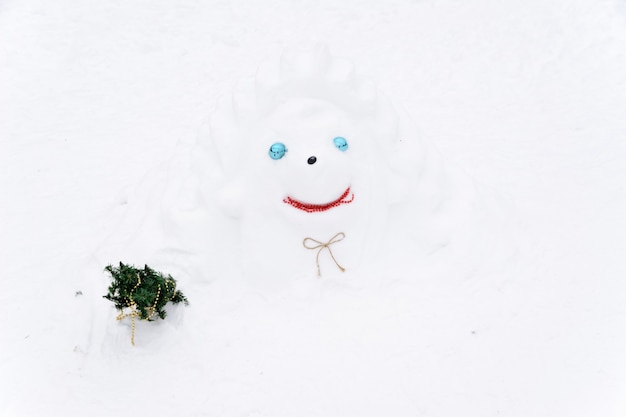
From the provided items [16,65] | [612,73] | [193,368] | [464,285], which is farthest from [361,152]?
[16,65]

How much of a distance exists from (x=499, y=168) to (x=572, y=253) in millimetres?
938

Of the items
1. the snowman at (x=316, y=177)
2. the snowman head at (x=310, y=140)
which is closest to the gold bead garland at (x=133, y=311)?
the snowman at (x=316, y=177)

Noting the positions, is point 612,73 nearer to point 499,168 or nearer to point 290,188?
point 499,168

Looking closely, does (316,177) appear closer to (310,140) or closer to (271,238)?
(310,140)

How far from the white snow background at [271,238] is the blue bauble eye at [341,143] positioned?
0.85 meters

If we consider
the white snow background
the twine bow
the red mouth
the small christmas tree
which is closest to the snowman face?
the red mouth

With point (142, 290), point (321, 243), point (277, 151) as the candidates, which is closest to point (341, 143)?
point (277, 151)

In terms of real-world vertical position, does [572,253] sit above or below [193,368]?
above

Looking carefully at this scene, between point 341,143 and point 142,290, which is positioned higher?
point 341,143

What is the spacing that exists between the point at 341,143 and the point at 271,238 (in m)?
0.77

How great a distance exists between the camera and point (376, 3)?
21.3 feet

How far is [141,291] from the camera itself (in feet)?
11.9

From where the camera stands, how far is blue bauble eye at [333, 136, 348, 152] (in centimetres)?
374

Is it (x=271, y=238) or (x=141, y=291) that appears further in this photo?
(x=271, y=238)
